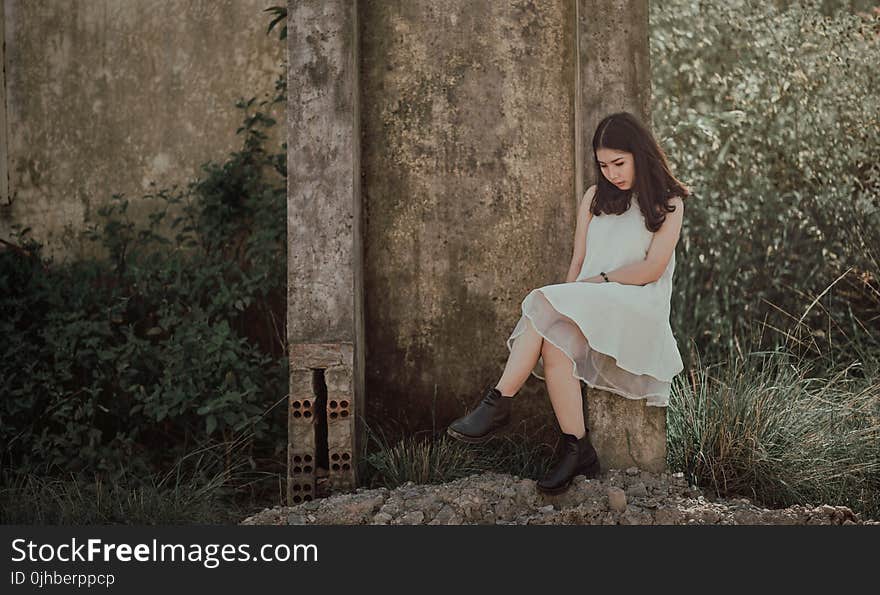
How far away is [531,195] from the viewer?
5.36m

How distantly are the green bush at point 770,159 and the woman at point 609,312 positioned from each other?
2155 millimetres

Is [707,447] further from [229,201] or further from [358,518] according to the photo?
[229,201]

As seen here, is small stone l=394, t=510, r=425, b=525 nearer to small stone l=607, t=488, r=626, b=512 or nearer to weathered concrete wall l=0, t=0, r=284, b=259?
small stone l=607, t=488, r=626, b=512

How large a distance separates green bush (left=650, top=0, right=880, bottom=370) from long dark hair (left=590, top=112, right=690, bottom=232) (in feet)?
7.23

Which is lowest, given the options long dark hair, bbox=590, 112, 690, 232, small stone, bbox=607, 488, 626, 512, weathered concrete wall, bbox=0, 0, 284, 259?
small stone, bbox=607, 488, 626, 512

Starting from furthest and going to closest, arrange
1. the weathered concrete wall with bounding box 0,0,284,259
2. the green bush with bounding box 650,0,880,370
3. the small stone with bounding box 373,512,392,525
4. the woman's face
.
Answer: the green bush with bounding box 650,0,880,370
the weathered concrete wall with bounding box 0,0,284,259
the woman's face
the small stone with bounding box 373,512,392,525

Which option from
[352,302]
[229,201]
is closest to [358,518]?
[352,302]

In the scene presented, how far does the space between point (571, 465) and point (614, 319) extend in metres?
0.76

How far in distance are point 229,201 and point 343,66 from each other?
1797mm

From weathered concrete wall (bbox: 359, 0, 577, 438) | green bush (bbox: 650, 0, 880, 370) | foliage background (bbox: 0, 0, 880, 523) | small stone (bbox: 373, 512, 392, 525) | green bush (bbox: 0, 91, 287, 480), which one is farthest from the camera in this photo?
green bush (bbox: 650, 0, 880, 370)

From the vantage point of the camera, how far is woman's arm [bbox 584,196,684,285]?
4.84 m

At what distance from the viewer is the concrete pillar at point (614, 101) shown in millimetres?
4969

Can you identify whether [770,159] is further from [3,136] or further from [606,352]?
[3,136]

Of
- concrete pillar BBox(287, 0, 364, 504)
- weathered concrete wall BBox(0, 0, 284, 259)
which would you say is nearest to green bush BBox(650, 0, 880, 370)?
concrete pillar BBox(287, 0, 364, 504)
